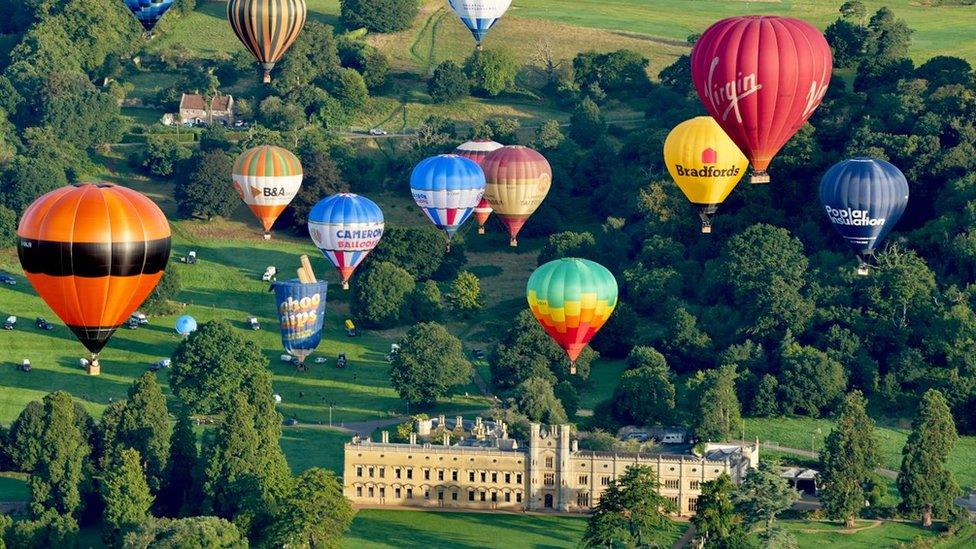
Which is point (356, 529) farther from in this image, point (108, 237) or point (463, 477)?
point (108, 237)

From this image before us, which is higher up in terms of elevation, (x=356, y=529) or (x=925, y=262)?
(x=925, y=262)

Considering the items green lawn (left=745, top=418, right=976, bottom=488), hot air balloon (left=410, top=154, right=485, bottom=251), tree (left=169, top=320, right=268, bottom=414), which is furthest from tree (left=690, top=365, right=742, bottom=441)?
tree (left=169, top=320, right=268, bottom=414)

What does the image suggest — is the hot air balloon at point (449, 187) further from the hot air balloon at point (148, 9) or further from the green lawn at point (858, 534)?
the green lawn at point (858, 534)

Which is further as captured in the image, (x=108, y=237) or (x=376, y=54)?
(x=376, y=54)

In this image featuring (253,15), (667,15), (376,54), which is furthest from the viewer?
(667,15)

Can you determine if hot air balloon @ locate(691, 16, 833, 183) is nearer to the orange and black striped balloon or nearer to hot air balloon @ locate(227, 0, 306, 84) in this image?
the orange and black striped balloon

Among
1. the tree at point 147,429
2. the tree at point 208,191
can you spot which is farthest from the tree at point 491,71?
the tree at point 147,429

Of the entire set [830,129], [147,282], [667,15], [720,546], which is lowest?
[720,546]

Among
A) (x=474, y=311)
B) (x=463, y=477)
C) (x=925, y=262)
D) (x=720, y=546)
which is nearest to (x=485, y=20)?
(x=474, y=311)
